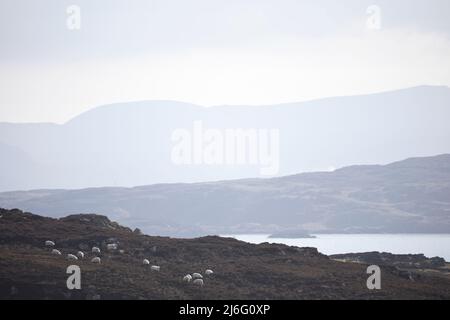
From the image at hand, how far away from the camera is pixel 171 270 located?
7106cm

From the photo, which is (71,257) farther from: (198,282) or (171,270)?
(198,282)

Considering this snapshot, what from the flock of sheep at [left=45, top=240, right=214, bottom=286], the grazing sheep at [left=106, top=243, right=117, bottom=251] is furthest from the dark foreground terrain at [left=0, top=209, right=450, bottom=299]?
the grazing sheep at [left=106, top=243, right=117, bottom=251]

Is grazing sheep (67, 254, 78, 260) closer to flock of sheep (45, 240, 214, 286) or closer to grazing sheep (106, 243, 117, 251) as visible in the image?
flock of sheep (45, 240, 214, 286)

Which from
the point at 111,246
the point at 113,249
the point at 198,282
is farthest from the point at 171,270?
the point at 111,246

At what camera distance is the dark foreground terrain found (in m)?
63.1

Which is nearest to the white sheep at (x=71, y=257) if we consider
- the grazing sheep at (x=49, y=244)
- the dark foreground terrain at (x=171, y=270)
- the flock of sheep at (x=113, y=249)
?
the flock of sheep at (x=113, y=249)

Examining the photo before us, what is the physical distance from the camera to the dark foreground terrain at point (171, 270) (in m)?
63.1

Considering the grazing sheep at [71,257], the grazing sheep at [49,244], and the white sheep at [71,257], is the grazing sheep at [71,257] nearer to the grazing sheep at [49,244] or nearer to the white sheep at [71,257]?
the white sheep at [71,257]

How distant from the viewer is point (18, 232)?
263 feet
